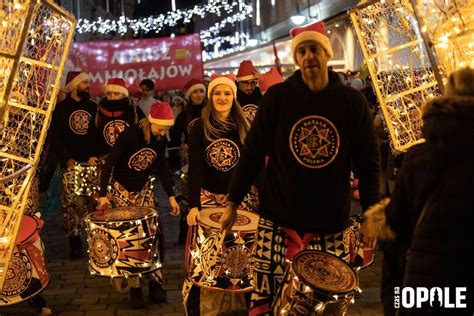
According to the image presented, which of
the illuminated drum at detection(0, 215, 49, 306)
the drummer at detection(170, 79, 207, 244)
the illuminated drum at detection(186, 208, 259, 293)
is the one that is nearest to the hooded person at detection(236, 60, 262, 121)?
the drummer at detection(170, 79, 207, 244)

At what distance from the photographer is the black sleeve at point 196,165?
535 cm

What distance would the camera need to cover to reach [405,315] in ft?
10.5

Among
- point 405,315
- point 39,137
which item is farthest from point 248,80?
point 405,315

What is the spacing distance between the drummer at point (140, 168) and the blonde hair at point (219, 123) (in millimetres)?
752

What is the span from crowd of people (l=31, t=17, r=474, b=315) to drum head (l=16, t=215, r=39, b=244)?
0.74 m

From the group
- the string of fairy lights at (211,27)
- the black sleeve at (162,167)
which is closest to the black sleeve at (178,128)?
the black sleeve at (162,167)

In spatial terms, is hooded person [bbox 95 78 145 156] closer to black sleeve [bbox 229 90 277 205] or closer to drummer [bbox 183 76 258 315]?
drummer [bbox 183 76 258 315]

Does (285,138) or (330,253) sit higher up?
(285,138)

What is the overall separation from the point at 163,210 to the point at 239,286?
6498 millimetres

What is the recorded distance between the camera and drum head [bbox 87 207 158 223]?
5.80 meters

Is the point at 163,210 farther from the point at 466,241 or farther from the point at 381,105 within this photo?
the point at 466,241

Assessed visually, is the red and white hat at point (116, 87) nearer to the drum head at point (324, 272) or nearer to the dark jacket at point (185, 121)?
the dark jacket at point (185, 121)

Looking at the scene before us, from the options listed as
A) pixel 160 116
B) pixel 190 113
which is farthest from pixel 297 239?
pixel 190 113

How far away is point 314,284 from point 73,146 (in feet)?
17.5
